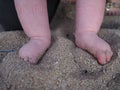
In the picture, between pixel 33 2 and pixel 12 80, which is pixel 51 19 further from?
pixel 12 80

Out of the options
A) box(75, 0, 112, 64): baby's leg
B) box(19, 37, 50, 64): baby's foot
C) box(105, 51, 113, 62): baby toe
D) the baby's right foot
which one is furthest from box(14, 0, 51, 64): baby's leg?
the baby's right foot

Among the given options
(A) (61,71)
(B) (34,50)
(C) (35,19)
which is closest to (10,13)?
(C) (35,19)

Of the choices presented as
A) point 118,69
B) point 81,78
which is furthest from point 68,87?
point 118,69

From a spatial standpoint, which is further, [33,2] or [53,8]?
[53,8]

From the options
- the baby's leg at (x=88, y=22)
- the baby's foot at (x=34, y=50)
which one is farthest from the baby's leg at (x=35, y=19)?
the baby's leg at (x=88, y=22)

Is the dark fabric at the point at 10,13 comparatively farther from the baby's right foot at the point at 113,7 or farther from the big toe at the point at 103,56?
the big toe at the point at 103,56

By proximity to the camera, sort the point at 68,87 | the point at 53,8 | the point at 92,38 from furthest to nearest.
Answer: the point at 53,8, the point at 92,38, the point at 68,87

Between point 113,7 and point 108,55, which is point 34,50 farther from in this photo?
point 113,7
